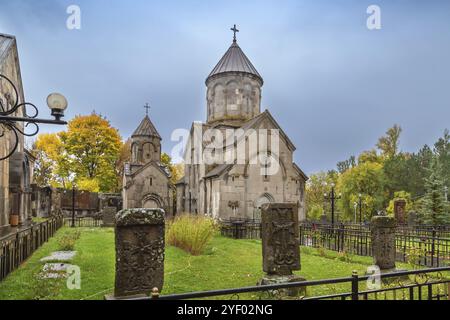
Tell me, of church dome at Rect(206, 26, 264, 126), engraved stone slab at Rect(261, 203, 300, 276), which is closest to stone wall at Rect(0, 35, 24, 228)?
engraved stone slab at Rect(261, 203, 300, 276)

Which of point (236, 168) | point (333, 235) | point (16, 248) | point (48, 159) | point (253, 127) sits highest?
point (253, 127)

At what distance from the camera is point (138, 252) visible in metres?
5.76

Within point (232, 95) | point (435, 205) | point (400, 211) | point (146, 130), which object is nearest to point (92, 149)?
point (146, 130)

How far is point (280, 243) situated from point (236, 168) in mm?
15481

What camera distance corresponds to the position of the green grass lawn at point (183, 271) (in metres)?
6.97

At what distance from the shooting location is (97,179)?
41031 millimetres

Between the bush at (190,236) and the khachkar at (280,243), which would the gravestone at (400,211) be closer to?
the bush at (190,236)

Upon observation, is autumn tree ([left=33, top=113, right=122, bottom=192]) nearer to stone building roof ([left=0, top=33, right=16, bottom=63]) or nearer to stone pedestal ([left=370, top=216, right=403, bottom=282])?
stone building roof ([left=0, top=33, right=16, bottom=63])

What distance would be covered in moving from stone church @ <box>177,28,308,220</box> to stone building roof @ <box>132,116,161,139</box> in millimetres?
4857

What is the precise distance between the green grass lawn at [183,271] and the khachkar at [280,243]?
740 mm

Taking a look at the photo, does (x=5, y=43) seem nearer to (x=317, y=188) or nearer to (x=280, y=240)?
(x=280, y=240)

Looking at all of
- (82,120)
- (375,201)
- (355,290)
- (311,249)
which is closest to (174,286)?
(355,290)

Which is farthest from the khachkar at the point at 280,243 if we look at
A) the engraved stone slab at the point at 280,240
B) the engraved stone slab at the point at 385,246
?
the engraved stone slab at the point at 385,246
